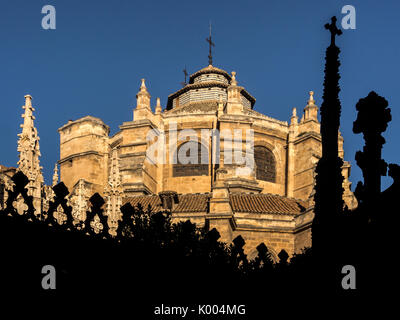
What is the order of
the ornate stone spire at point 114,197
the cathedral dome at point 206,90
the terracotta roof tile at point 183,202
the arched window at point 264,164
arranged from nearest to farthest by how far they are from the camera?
the ornate stone spire at point 114,197, the terracotta roof tile at point 183,202, the arched window at point 264,164, the cathedral dome at point 206,90

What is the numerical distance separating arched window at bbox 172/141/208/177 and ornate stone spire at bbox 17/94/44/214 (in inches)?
768

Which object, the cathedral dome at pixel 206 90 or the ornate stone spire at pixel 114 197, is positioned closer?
the ornate stone spire at pixel 114 197

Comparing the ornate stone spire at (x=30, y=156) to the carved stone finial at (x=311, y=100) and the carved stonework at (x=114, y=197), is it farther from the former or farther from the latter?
the carved stone finial at (x=311, y=100)

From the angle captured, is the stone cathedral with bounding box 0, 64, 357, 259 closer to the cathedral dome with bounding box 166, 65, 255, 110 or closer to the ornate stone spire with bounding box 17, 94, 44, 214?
the cathedral dome with bounding box 166, 65, 255, 110

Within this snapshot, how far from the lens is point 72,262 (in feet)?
22.0

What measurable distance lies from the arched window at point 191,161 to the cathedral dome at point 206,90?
23.0ft

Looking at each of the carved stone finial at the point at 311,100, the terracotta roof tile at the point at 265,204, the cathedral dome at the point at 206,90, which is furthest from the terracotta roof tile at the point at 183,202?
the cathedral dome at the point at 206,90

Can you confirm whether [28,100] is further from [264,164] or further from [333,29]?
[264,164]

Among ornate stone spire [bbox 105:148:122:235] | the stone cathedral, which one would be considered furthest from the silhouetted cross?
the stone cathedral

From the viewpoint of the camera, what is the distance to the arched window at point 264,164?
3222 cm

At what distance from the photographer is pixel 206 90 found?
129 ft

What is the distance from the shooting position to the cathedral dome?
1534 inches

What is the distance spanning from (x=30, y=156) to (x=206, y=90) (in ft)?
90.5
